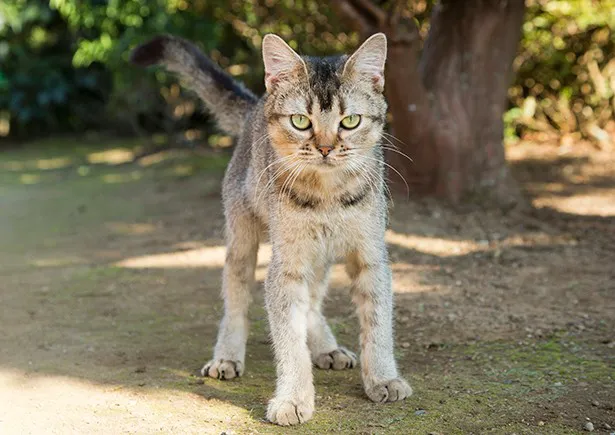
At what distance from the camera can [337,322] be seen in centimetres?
545

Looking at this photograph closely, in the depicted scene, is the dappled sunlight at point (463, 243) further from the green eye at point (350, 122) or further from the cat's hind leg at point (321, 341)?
the green eye at point (350, 122)

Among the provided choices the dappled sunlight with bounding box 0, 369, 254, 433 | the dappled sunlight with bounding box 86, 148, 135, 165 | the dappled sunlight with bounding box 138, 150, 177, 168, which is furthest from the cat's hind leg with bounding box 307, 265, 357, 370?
the dappled sunlight with bounding box 86, 148, 135, 165

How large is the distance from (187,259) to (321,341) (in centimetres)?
256

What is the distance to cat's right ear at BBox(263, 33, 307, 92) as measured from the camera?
13.5 feet

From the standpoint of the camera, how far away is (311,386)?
4027 millimetres

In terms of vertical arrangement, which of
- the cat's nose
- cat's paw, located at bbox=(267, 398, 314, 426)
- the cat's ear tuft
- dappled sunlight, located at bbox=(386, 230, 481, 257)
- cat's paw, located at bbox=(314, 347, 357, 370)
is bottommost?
dappled sunlight, located at bbox=(386, 230, 481, 257)

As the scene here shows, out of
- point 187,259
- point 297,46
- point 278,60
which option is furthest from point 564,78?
point 278,60

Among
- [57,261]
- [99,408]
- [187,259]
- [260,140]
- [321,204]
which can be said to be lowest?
[57,261]

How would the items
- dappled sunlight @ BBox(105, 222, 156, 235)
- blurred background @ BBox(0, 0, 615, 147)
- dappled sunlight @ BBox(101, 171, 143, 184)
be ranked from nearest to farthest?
dappled sunlight @ BBox(105, 222, 156, 235) < blurred background @ BBox(0, 0, 615, 147) < dappled sunlight @ BBox(101, 171, 143, 184)

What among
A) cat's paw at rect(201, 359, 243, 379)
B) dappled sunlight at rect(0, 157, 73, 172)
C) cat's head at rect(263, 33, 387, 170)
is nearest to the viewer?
cat's head at rect(263, 33, 387, 170)

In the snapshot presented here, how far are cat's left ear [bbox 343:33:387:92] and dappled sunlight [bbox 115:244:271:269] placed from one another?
9.25 feet

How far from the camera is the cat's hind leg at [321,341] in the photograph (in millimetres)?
4699

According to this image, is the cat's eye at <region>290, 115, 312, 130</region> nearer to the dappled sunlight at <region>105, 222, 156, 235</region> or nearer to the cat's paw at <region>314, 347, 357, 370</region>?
the cat's paw at <region>314, 347, 357, 370</region>

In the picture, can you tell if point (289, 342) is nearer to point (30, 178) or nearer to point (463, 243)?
point (463, 243)
